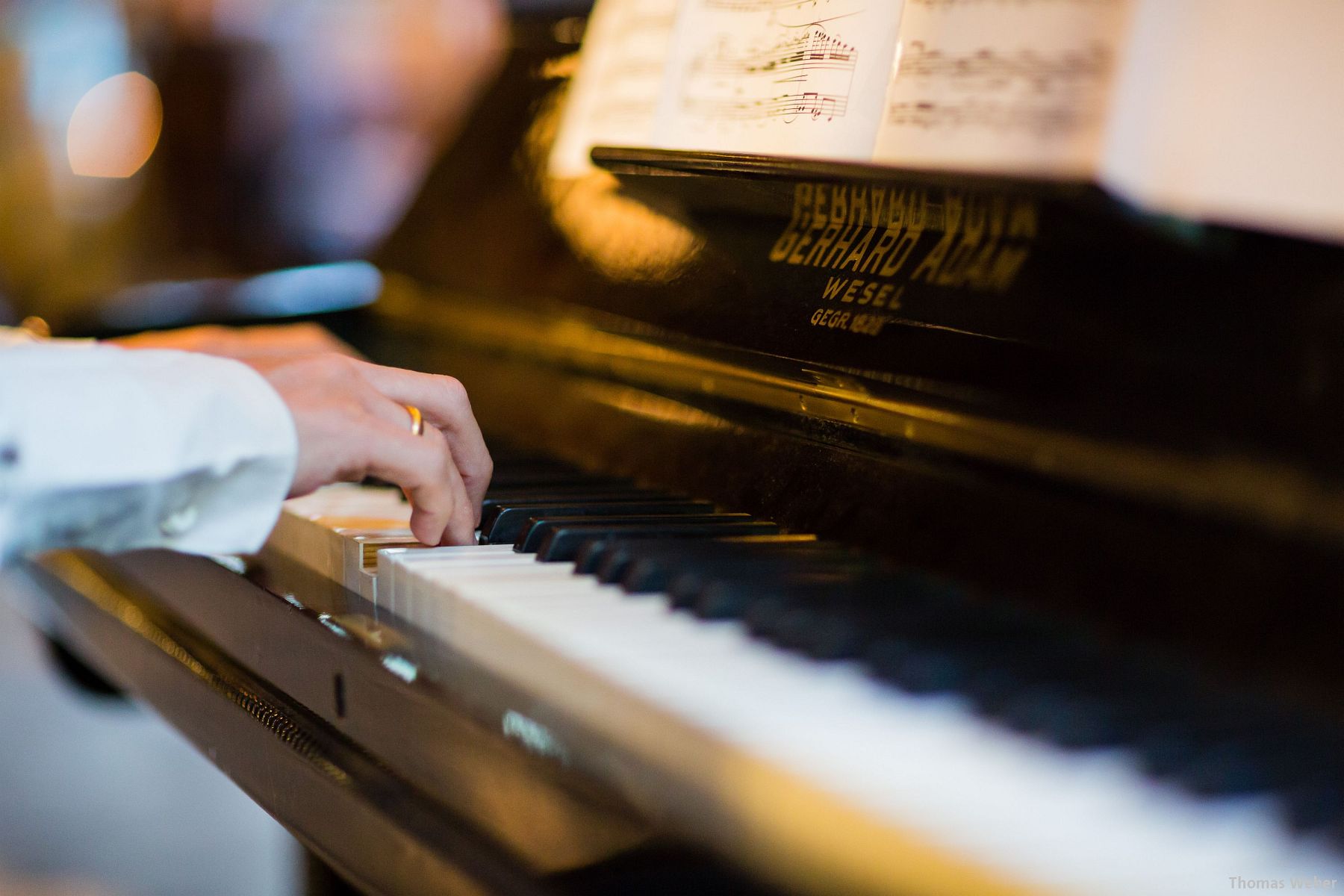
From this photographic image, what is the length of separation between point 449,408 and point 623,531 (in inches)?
7.3

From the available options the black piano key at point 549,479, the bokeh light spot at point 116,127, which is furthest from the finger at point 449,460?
the bokeh light spot at point 116,127

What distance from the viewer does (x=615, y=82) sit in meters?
1.28

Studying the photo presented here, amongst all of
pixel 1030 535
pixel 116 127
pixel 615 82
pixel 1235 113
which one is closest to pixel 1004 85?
pixel 1235 113

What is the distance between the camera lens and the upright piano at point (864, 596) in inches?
19.9

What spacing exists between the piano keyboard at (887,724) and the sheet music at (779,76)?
14.3 inches

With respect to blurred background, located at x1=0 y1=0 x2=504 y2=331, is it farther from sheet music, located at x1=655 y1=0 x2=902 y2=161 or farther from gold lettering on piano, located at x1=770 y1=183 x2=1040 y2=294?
gold lettering on piano, located at x1=770 y1=183 x2=1040 y2=294

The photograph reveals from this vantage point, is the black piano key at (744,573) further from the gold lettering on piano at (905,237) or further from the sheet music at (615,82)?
the sheet music at (615,82)

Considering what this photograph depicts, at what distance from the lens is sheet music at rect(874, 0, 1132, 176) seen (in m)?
0.70

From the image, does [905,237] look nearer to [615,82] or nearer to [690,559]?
[690,559]

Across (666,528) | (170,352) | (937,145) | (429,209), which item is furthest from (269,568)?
(429,209)

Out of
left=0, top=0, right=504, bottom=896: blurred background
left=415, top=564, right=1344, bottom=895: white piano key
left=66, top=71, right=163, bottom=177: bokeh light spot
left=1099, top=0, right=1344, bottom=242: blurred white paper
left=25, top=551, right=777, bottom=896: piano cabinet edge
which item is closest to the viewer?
left=415, top=564, right=1344, bottom=895: white piano key

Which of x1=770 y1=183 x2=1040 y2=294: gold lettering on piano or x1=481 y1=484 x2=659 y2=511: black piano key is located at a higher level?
x1=770 y1=183 x2=1040 y2=294: gold lettering on piano

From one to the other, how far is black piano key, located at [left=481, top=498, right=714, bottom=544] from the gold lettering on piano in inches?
9.1

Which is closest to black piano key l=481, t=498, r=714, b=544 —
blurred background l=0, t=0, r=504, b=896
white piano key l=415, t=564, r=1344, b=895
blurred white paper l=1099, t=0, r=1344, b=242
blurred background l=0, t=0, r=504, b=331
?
white piano key l=415, t=564, r=1344, b=895
